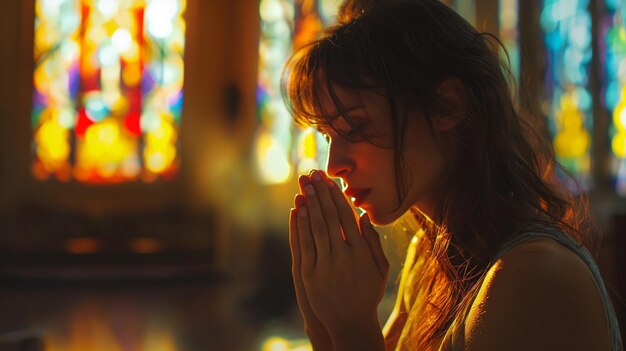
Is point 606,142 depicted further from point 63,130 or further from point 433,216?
point 63,130

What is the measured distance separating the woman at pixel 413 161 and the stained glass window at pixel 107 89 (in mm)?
7851

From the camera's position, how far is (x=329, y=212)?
1.08 m

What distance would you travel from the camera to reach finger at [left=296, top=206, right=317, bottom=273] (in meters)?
1.07

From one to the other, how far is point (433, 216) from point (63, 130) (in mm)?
8148

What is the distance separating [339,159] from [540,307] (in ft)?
1.22

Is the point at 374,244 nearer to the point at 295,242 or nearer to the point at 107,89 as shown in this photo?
the point at 295,242

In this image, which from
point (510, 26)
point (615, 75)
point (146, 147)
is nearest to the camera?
point (615, 75)

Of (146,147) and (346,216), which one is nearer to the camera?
(346,216)

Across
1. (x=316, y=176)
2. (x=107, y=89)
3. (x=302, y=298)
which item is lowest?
(x=302, y=298)

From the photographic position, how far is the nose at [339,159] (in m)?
1.01

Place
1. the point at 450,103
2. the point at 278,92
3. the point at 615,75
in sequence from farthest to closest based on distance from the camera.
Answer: the point at 278,92
the point at 615,75
the point at 450,103

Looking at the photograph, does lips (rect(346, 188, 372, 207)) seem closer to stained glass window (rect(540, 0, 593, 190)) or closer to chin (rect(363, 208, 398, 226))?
chin (rect(363, 208, 398, 226))

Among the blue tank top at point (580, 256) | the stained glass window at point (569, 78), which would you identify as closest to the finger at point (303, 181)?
the blue tank top at point (580, 256)

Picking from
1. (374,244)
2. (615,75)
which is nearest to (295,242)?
(374,244)
